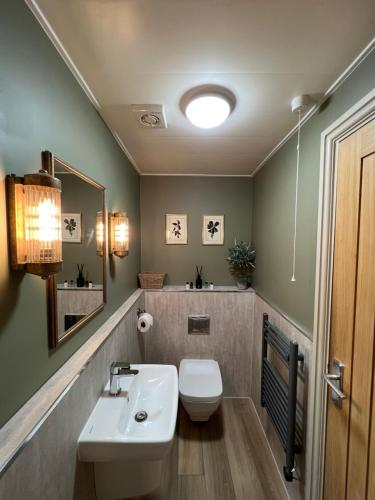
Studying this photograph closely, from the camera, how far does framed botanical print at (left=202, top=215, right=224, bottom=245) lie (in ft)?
8.14

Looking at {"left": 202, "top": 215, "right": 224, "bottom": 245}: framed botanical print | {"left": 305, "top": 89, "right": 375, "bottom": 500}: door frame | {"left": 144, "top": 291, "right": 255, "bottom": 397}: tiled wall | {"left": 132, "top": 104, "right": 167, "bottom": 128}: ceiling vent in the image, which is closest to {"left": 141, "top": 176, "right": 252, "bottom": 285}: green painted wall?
{"left": 202, "top": 215, "right": 224, "bottom": 245}: framed botanical print

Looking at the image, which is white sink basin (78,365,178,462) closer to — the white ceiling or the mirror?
the mirror

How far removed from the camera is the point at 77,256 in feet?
3.66

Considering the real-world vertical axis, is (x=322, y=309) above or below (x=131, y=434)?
above

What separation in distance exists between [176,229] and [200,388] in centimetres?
156

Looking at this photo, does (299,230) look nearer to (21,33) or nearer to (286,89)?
(286,89)

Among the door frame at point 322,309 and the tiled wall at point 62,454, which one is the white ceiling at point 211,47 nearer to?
the door frame at point 322,309

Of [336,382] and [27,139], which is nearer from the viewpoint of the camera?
[27,139]

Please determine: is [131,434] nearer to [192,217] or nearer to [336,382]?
[336,382]

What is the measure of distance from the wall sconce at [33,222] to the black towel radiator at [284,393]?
1.36m

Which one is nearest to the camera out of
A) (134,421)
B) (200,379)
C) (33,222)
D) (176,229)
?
(33,222)

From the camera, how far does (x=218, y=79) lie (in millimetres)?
1021

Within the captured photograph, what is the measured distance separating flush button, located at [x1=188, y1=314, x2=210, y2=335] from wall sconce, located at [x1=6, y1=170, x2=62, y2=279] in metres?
1.80

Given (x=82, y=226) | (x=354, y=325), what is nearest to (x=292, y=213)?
(x=354, y=325)
